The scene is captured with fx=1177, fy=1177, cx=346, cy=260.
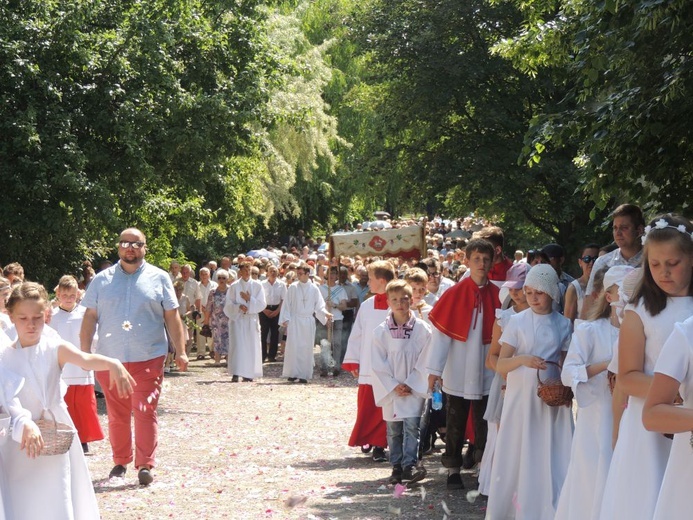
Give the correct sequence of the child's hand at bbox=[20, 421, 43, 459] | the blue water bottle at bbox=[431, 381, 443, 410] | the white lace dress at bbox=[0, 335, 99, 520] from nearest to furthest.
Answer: the child's hand at bbox=[20, 421, 43, 459]
the white lace dress at bbox=[0, 335, 99, 520]
the blue water bottle at bbox=[431, 381, 443, 410]

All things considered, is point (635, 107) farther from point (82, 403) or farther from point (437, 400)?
point (82, 403)

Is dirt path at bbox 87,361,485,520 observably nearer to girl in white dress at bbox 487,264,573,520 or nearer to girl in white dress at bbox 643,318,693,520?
girl in white dress at bbox 487,264,573,520

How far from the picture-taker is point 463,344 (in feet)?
33.8

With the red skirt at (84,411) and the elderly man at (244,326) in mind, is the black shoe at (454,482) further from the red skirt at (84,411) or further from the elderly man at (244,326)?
the elderly man at (244,326)

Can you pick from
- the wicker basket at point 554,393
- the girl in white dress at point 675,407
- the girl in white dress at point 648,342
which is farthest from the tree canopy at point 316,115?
the girl in white dress at point 675,407

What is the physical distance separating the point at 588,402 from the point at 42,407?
11.0 feet

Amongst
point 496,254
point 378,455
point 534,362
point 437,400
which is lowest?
point 378,455

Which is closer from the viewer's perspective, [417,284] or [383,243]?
[417,284]

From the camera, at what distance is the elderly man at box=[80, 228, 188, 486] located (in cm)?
1070

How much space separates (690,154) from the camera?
34.2 feet

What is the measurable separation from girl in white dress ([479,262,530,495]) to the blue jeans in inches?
28.9

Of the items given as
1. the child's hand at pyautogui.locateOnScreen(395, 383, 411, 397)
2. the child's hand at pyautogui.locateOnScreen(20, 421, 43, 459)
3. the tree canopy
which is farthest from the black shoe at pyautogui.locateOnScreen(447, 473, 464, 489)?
the child's hand at pyautogui.locateOnScreen(20, 421, 43, 459)

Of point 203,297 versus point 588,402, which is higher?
point 203,297

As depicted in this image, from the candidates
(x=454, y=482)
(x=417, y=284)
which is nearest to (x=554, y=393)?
(x=454, y=482)
